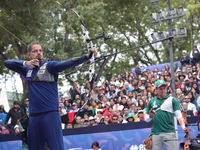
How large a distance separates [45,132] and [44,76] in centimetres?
71

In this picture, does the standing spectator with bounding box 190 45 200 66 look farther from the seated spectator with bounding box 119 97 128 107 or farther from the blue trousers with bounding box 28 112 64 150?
the blue trousers with bounding box 28 112 64 150

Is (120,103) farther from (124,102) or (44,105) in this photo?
(44,105)

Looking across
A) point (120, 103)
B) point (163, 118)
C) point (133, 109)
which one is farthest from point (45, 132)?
point (120, 103)

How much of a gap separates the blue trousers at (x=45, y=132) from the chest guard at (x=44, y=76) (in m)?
0.43

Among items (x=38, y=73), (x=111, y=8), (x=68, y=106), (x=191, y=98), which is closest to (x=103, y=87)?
(x=68, y=106)

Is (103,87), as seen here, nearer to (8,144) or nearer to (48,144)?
(8,144)

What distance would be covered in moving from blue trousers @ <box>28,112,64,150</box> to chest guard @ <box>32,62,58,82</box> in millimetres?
434

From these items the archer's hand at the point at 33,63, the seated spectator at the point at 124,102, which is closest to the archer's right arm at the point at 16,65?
the archer's hand at the point at 33,63

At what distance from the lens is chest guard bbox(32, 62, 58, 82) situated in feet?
17.2

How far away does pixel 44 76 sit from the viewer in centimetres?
525

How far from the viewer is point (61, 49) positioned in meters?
24.7

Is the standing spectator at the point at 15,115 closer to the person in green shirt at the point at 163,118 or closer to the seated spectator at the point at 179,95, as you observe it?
the seated spectator at the point at 179,95

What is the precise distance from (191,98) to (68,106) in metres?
4.78

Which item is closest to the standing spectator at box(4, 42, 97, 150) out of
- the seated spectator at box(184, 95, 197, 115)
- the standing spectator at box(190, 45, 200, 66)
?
the seated spectator at box(184, 95, 197, 115)
